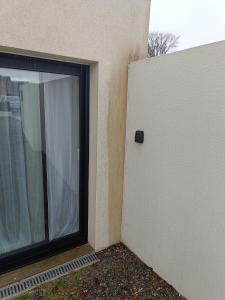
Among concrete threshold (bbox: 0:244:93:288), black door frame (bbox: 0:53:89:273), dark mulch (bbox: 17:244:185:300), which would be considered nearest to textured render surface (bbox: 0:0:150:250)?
black door frame (bbox: 0:53:89:273)

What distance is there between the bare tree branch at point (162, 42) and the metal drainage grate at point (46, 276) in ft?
23.9

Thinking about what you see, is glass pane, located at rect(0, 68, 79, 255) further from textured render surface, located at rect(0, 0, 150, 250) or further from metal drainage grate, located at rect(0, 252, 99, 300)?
metal drainage grate, located at rect(0, 252, 99, 300)

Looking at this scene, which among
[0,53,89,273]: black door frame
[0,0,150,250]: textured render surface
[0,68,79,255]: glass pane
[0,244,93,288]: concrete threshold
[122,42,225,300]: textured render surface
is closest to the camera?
[122,42,225,300]: textured render surface

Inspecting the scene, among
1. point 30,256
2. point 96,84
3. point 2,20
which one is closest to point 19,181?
point 30,256

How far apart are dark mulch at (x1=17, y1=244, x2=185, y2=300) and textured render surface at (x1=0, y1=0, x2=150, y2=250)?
17.3 inches

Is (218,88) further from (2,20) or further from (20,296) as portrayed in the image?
(20,296)

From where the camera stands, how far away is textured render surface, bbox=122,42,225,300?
2078mm

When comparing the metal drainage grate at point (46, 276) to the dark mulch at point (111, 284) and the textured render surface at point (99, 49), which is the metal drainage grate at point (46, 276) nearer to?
the dark mulch at point (111, 284)

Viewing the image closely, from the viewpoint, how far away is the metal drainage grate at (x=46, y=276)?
257cm

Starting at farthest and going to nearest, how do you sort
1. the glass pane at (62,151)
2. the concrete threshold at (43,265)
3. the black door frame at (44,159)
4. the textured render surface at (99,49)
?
1. the glass pane at (62,151)
2. the concrete threshold at (43,265)
3. the black door frame at (44,159)
4. the textured render surface at (99,49)

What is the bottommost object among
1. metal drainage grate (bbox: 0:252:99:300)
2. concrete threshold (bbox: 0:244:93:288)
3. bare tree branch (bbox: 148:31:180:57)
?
metal drainage grate (bbox: 0:252:99:300)

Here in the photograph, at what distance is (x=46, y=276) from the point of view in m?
2.82

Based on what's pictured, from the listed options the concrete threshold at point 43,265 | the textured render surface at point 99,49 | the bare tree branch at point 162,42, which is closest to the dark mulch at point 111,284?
the concrete threshold at point 43,265

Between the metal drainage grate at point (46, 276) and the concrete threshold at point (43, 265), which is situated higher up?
the concrete threshold at point (43, 265)
